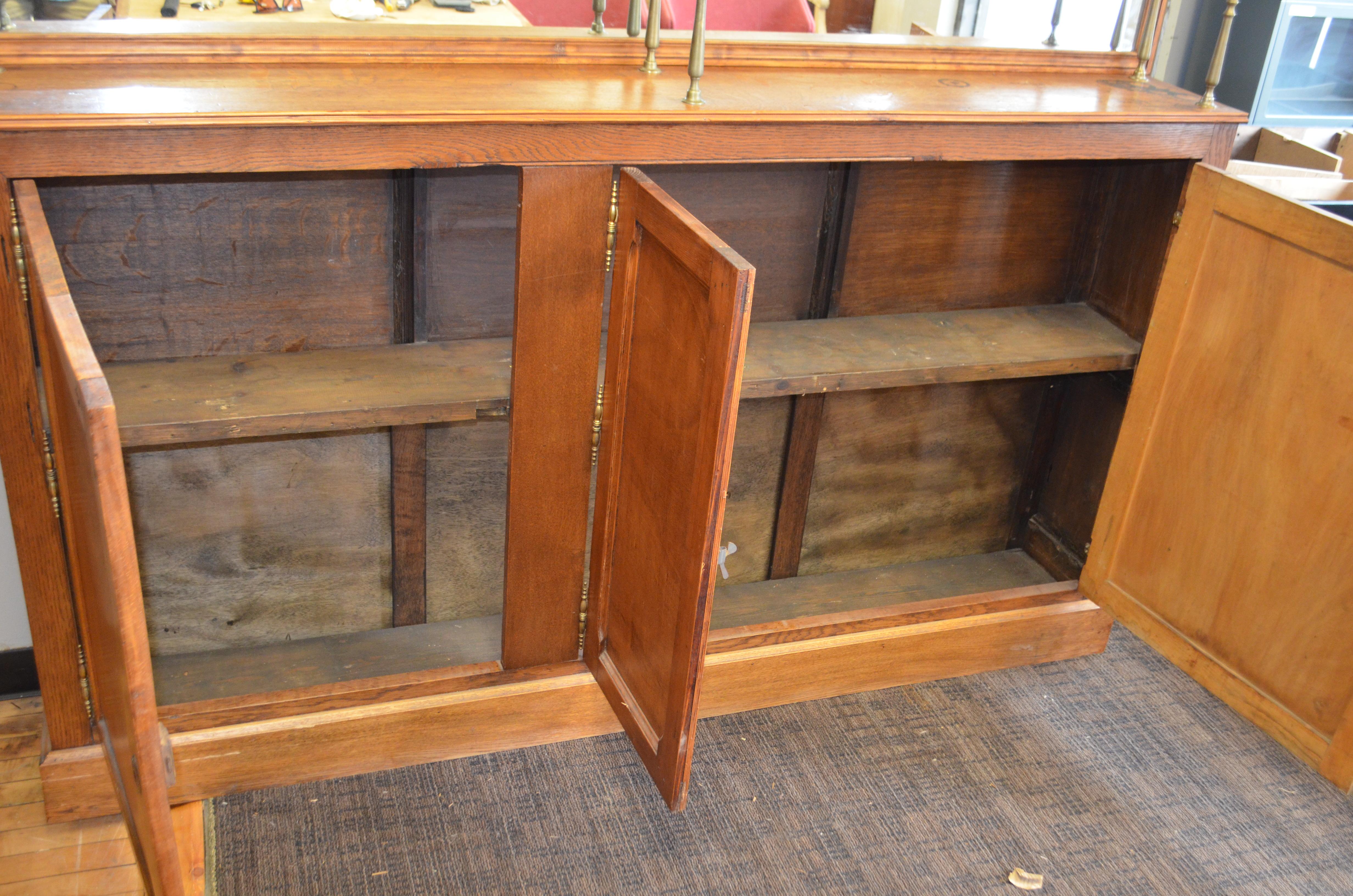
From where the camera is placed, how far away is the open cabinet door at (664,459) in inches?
66.6

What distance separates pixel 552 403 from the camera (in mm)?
2070

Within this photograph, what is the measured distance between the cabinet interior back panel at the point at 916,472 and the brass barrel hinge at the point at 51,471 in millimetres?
1612

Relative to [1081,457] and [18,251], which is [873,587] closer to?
[1081,457]

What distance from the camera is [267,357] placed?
7.03ft

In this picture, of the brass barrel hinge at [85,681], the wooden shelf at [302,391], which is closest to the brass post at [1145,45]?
the wooden shelf at [302,391]

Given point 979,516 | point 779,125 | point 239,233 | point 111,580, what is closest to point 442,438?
point 239,233

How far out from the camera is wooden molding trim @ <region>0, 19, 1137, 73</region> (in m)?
1.83

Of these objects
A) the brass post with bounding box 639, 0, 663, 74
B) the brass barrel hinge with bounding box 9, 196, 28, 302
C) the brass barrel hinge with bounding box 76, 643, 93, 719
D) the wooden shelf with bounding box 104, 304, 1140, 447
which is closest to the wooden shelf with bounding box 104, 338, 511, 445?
the wooden shelf with bounding box 104, 304, 1140, 447

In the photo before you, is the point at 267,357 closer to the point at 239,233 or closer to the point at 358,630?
the point at 239,233

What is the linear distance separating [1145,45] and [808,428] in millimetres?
1093

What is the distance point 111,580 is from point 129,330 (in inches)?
34.4

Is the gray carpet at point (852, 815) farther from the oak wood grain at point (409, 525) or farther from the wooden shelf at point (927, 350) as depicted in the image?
the wooden shelf at point (927, 350)

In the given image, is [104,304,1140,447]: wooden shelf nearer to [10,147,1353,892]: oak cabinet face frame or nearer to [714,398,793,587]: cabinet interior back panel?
[10,147,1353,892]: oak cabinet face frame

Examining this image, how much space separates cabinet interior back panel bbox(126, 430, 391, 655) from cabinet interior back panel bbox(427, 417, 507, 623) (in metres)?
0.10
